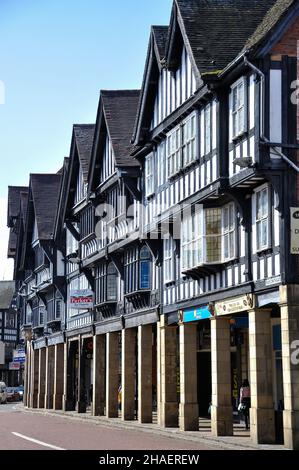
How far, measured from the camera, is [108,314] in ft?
145

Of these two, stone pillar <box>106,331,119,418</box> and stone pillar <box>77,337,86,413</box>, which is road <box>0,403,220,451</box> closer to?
stone pillar <box>106,331,119,418</box>

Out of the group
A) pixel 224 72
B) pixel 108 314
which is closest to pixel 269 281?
pixel 224 72

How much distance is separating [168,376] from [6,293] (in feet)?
246

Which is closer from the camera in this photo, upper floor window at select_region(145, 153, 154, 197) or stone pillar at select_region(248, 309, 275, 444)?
stone pillar at select_region(248, 309, 275, 444)

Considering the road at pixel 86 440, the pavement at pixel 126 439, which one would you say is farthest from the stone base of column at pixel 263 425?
the road at pixel 86 440

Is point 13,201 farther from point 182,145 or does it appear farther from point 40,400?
point 182,145

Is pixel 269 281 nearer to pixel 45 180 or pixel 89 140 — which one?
pixel 89 140

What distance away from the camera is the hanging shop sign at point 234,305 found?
26688 millimetres

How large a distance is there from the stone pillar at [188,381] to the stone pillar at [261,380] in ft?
20.0

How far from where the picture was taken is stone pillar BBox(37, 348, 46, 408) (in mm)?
61188

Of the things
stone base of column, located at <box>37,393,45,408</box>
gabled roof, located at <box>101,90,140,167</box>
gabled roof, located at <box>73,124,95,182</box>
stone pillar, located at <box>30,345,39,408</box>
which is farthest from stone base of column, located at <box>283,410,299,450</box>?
stone pillar, located at <box>30,345,39,408</box>

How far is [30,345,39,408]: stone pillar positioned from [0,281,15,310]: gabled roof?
4105 centimetres

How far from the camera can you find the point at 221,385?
1141 inches
